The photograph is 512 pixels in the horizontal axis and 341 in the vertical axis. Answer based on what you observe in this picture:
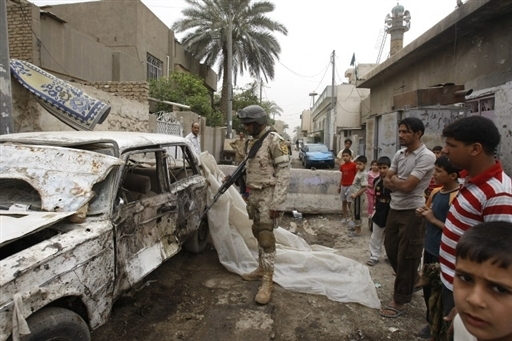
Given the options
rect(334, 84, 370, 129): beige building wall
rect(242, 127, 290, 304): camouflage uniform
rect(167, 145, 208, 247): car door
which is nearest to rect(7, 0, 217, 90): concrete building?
rect(167, 145, 208, 247): car door

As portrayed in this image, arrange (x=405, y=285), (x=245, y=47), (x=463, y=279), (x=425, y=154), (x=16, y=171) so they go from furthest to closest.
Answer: (x=245, y=47)
(x=405, y=285)
(x=425, y=154)
(x=16, y=171)
(x=463, y=279)

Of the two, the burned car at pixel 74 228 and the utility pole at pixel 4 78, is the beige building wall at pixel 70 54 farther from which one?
the burned car at pixel 74 228

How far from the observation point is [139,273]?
8.99ft

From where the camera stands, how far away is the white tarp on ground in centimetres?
366

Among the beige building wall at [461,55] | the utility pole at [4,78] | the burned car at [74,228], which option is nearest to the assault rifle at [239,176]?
the burned car at [74,228]

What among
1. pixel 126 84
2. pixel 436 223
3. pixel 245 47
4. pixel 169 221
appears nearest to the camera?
pixel 436 223

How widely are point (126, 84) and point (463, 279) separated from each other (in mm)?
10579

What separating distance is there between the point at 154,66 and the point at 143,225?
1758 cm

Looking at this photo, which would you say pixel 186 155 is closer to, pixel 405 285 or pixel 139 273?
pixel 139 273

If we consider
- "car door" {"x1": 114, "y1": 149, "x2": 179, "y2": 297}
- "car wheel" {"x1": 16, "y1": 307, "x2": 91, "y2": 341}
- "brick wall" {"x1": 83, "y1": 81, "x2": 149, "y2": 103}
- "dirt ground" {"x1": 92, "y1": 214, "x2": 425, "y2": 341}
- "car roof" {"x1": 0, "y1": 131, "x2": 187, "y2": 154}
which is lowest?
"dirt ground" {"x1": 92, "y1": 214, "x2": 425, "y2": 341}

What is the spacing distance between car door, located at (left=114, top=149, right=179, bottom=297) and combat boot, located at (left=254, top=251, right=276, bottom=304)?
0.94 metres

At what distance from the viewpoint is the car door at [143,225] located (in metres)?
2.56

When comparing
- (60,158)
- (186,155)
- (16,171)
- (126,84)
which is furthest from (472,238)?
(126,84)

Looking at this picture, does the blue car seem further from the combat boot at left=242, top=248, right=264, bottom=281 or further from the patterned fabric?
the combat boot at left=242, top=248, right=264, bottom=281
